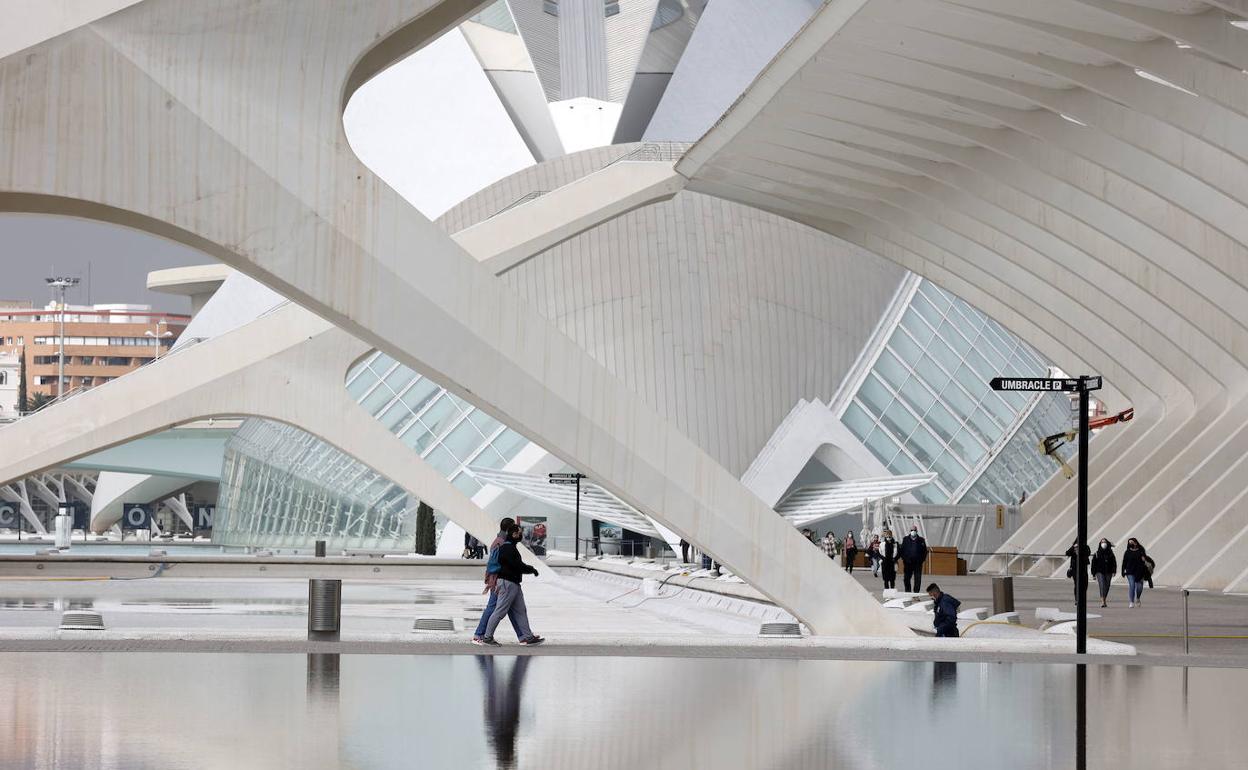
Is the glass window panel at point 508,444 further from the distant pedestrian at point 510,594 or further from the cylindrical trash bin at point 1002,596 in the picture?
the distant pedestrian at point 510,594

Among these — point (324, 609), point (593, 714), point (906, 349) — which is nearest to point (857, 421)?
point (906, 349)

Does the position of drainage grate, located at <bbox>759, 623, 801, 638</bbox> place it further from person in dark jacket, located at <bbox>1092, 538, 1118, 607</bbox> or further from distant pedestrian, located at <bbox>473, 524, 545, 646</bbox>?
person in dark jacket, located at <bbox>1092, 538, 1118, 607</bbox>

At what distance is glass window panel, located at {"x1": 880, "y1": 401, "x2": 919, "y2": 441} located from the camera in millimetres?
44250

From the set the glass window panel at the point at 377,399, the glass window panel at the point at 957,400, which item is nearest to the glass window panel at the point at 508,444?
the glass window panel at the point at 377,399

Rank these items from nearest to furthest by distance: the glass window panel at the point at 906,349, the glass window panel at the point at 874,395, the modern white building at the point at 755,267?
the modern white building at the point at 755,267
the glass window panel at the point at 874,395
the glass window panel at the point at 906,349

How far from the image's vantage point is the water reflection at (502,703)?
7883mm

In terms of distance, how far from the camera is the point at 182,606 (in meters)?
20.9

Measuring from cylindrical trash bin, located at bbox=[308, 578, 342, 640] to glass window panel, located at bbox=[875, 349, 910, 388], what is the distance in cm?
3226

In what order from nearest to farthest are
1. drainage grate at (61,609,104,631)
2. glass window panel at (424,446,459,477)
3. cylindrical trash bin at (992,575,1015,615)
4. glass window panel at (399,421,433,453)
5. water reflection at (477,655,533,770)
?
water reflection at (477,655,533,770) → drainage grate at (61,609,104,631) → cylindrical trash bin at (992,575,1015,615) → glass window panel at (424,446,459,477) → glass window panel at (399,421,433,453)

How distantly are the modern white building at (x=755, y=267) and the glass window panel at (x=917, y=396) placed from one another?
85 mm

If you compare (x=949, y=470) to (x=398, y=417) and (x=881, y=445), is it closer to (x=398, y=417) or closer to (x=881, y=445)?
(x=881, y=445)

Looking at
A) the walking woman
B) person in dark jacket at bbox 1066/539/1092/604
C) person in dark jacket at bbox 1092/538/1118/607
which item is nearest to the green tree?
person in dark jacket at bbox 1066/539/1092/604

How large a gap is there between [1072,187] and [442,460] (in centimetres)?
2354

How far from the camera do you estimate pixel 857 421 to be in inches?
1752
